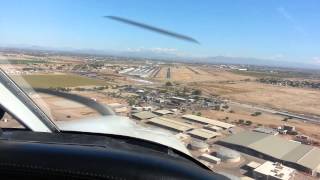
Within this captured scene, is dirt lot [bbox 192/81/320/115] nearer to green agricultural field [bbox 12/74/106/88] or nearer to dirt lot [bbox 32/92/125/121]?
green agricultural field [bbox 12/74/106/88]

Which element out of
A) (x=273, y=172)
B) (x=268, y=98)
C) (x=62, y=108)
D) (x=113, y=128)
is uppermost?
(x=62, y=108)

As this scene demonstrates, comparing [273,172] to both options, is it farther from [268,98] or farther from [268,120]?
[268,98]

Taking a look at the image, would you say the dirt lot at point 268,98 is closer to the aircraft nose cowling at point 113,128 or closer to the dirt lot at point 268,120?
the dirt lot at point 268,120

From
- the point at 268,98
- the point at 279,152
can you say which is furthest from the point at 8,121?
the point at 268,98

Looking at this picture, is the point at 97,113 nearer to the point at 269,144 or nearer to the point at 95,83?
the point at 95,83

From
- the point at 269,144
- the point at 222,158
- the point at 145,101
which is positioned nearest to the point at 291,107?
the point at 269,144
